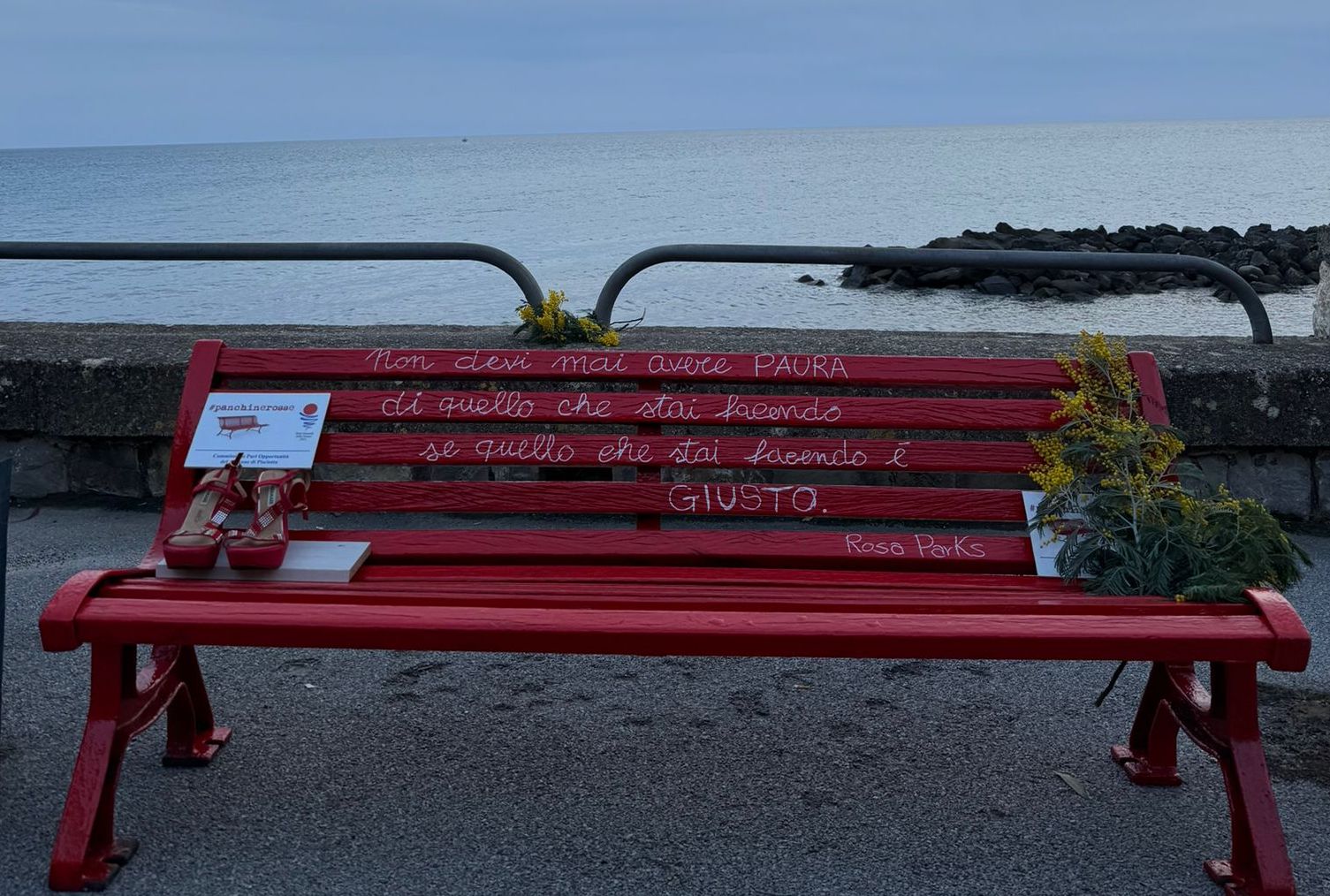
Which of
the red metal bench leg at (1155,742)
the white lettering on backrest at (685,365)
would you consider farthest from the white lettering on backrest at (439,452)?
the red metal bench leg at (1155,742)

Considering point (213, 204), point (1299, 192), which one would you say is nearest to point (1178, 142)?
point (1299, 192)

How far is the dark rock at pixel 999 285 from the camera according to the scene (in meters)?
20.9

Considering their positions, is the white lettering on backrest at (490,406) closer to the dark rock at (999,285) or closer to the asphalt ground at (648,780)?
the asphalt ground at (648,780)

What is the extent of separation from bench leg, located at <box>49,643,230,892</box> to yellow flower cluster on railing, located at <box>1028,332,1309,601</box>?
2036 mm

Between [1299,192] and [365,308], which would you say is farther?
[1299,192]

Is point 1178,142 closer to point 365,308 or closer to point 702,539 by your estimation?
point 365,308

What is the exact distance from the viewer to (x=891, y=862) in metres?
2.67

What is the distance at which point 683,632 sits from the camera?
2475 millimetres

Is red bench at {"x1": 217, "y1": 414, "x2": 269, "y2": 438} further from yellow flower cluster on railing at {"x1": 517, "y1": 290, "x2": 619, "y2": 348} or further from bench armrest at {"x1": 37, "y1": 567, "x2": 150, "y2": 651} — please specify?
yellow flower cluster on railing at {"x1": 517, "y1": 290, "x2": 619, "y2": 348}

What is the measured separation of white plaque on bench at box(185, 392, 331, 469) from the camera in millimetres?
3248

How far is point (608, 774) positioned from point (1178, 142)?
171 metres

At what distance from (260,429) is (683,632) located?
1.40 meters

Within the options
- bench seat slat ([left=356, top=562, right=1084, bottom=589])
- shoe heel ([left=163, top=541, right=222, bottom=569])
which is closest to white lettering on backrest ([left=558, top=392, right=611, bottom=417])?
bench seat slat ([left=356, top=562, right=1084, bottom=589])

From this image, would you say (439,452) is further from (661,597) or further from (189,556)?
(661,597)
